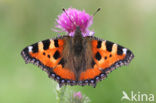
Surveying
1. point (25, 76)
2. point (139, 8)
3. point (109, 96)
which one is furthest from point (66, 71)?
point (139, 8)

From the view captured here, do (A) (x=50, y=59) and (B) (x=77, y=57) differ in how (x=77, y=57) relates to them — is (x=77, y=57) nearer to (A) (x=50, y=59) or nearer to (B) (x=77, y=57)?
(B) (x=77, y=57)

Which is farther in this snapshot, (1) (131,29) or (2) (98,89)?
(1) (131,29)

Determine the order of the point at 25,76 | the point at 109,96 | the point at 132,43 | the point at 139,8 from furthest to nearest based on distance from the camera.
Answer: the point at 139,8 → the point at 132,43 → the point at 25,76 → the point at 109,96

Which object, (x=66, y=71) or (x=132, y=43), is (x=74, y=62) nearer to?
(x=66, y=71)

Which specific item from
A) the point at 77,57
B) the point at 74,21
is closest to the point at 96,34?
the point at 74,21

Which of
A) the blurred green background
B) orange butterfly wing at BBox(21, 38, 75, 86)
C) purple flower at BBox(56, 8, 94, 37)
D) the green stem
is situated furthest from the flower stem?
the blurred green background

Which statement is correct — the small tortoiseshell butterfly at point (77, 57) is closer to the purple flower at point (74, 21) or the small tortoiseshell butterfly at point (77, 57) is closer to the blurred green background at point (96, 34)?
the purple flower at point (74, 21)

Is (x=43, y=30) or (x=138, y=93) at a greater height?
(x=43, y=30)

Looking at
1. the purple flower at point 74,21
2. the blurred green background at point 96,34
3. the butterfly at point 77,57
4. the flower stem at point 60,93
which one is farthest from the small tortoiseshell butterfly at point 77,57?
the blurred green background at point 96,34
